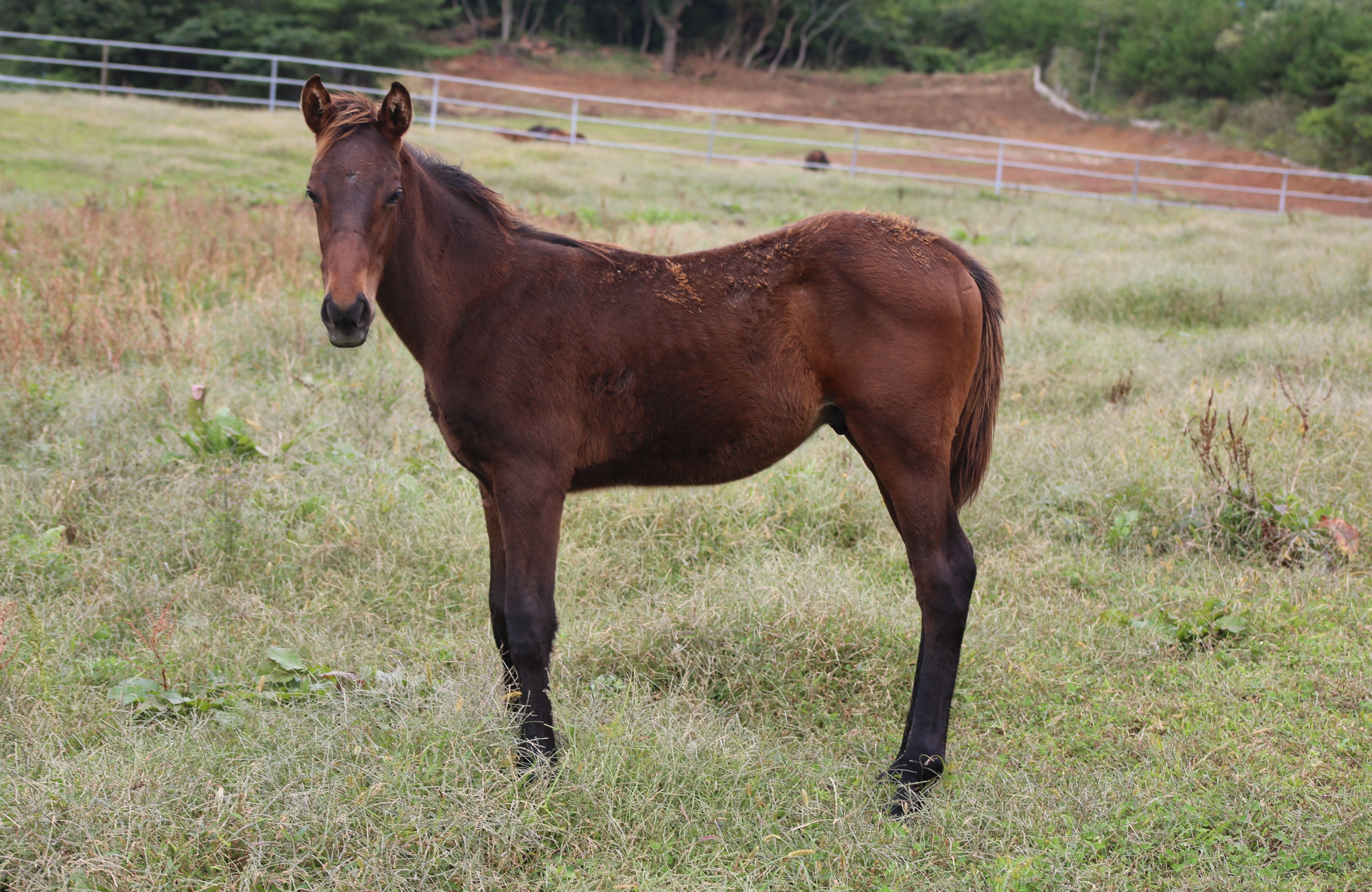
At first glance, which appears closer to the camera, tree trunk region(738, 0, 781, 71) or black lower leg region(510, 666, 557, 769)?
black lower leg region(510, 666, 557, 769)

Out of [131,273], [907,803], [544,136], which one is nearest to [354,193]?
[907,803]

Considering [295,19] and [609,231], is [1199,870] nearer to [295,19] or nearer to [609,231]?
[609,231]

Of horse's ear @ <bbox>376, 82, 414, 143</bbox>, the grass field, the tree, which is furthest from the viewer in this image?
the tree

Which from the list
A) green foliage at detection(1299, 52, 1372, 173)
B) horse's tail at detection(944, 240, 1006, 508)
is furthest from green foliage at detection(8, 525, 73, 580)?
green foliage at detection(1299, 52, 1372, 173)

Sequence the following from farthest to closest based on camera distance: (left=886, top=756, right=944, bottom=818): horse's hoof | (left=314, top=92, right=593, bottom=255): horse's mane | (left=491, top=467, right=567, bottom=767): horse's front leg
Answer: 1. (left=314, top=92, right=593, bottom=255): horse's mane
2. (left=886, top=756, right=944, bottom=818): horse's hoof
3. (left=491, top=467, right=567, bottom=767): horse's front leg

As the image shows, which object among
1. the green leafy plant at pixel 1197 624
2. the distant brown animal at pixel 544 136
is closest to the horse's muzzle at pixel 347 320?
the green leafy plant at pixel 1197 624

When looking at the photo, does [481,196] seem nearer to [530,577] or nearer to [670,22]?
[530,577]

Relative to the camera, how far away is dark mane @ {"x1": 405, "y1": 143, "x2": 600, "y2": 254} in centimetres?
342

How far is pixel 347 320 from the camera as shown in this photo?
9.10 ft

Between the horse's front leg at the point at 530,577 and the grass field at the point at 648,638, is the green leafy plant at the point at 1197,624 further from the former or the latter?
the horse's front leg at the point at 530,577

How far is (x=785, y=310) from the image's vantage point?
10.8ft

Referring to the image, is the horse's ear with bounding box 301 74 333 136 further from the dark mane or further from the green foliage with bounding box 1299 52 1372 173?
the green foliage with bounding box 1299 52 1372 173

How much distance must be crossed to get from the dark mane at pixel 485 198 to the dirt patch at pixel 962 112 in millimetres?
20376

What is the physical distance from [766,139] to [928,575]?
53.3 ft
